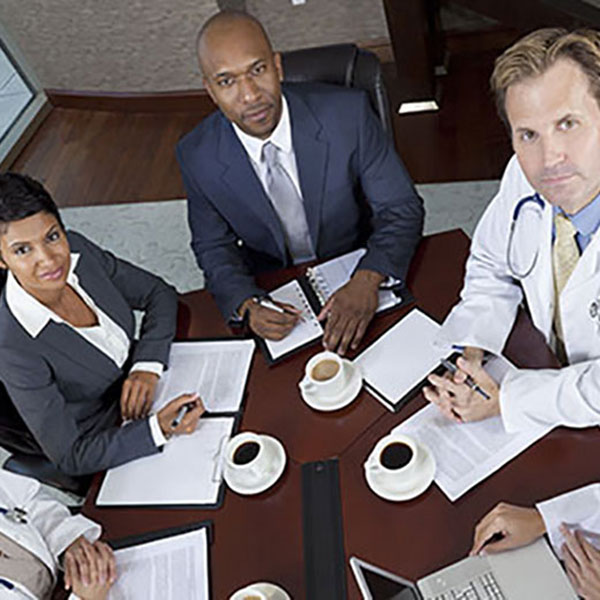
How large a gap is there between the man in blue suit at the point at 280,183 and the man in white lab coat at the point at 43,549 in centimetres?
59

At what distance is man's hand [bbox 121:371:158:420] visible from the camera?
1620 millimetres

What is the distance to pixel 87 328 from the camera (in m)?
1.73

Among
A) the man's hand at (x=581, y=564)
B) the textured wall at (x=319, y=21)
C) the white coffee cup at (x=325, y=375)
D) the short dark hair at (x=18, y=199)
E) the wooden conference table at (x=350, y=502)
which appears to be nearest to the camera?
the man's hand at (x=581, y=564)

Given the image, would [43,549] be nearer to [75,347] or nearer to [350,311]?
[75,347]

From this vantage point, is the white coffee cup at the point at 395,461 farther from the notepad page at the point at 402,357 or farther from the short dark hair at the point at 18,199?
the short dark hair at the point at 18,199

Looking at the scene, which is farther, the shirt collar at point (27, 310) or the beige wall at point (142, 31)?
the beige wall at point (142, 31)

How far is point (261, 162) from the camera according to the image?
1.96 m

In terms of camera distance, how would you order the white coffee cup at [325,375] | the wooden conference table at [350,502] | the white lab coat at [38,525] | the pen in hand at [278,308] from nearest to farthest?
the wooden conference table at [350,502] → the white lab coat at [38,525] → the white coffee cup at [325,375] → the pen in hand at [278,308]

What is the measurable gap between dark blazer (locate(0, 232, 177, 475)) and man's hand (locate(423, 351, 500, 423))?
0.60 metres

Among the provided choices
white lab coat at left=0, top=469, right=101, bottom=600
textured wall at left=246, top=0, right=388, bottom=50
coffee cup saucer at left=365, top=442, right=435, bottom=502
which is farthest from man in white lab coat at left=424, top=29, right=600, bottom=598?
textured wall at left=246, top=0, right=388, bottom=50

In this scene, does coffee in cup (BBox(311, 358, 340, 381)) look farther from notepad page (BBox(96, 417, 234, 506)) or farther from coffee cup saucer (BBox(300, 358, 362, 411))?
notepad page (BBox(96, 417, 234, 506))

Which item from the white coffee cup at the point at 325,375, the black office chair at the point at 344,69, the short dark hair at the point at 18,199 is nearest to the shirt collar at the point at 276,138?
the black office chair at the point at 344,69

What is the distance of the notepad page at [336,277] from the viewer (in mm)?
1700

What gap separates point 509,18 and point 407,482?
2613 millimetres
